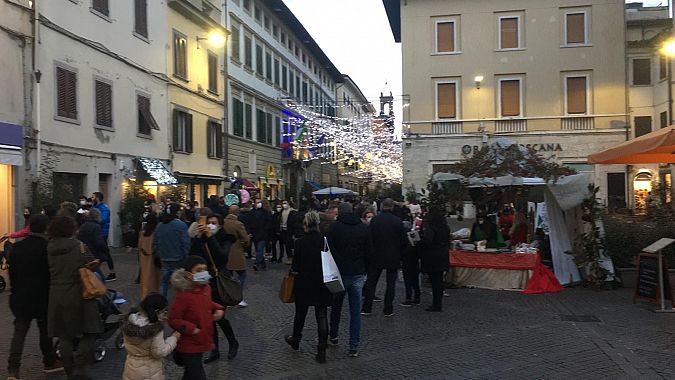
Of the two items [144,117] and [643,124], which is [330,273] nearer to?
[144,117]

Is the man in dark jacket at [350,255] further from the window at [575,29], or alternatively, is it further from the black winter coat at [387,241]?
the window at [575,29]

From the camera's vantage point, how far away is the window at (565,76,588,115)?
30219 mm

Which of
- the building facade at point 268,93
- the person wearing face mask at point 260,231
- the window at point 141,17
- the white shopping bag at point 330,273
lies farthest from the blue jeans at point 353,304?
the building facade at point 268,93

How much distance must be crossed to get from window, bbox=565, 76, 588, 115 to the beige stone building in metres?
0.05

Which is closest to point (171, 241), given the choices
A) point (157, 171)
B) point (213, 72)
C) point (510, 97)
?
point (157, 171)

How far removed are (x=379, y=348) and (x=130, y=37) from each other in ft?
53.7

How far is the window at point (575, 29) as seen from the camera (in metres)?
30.2

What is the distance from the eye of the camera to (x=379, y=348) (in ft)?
24.1

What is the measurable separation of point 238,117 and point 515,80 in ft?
46.2

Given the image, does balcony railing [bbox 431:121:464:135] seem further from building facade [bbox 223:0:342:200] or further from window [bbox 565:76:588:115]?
building facade [bbox 223:0:342:200]

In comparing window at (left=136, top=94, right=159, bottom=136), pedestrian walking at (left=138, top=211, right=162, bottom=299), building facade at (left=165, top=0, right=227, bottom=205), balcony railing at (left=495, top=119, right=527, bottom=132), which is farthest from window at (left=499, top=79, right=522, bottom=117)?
pedestrian walking at (left=138, top=211, right=162, bottom=299)

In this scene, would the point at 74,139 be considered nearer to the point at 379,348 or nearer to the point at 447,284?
the point at 447,284

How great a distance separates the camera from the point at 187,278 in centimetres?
504

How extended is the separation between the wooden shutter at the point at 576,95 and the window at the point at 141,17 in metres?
20.2
